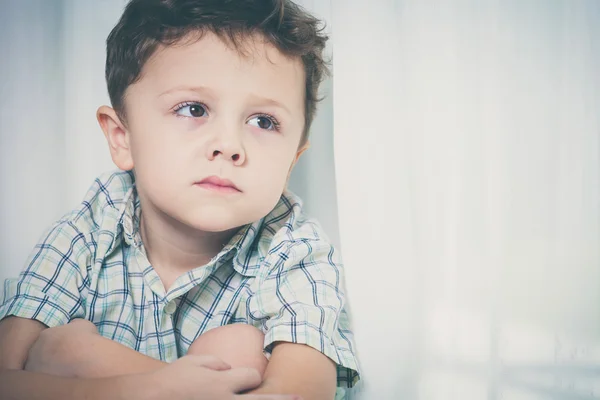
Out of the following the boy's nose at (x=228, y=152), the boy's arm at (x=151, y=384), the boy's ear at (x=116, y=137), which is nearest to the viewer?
the boy's arm at (x=151, y=384)

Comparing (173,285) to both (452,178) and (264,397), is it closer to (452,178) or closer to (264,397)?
(264,397)

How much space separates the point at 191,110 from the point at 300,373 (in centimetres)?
32

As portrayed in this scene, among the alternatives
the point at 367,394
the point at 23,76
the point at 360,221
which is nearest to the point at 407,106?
the point at 360,221

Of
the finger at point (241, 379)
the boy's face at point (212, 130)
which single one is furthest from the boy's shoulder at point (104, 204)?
the finger at point (241, 379)

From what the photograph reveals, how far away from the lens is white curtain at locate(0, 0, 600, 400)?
724mm

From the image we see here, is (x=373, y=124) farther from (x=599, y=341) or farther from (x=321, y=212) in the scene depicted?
(x=599, y=341)

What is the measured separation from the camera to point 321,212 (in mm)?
889

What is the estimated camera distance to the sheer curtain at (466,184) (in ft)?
2.38

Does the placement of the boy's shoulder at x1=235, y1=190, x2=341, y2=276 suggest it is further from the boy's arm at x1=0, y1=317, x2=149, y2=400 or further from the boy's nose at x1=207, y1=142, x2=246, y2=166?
the boy's arm at x1=0, y1=317, x2=149, y2=400

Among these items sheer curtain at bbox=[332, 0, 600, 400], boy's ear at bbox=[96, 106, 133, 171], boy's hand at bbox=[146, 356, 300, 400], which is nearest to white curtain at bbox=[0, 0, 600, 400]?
sheer curtain at bbox=[332, 0, 600, 400]

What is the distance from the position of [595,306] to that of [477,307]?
15 centimetres

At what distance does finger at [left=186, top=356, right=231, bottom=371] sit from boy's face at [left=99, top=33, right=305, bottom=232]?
6.4 inches

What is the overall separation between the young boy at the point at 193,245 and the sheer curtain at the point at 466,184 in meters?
0.06

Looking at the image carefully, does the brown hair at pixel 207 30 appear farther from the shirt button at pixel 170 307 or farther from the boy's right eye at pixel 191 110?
the shirt button at pixel 170 307
